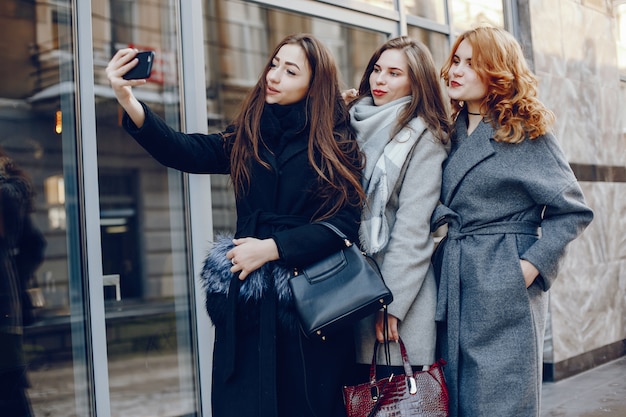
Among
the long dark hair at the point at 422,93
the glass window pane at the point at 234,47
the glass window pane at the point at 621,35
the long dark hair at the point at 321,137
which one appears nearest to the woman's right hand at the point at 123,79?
the long dark hair at the point at 321,137

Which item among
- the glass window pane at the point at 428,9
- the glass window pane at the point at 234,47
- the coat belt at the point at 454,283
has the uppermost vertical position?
the glass window pane at the point at 428,9

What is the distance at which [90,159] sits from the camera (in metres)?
3.25

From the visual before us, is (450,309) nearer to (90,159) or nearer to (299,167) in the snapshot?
(299,167)

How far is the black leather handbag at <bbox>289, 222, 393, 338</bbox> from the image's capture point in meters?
2.41

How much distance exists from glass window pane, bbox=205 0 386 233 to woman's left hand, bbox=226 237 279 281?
1.31 meters

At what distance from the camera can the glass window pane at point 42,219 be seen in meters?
3.09

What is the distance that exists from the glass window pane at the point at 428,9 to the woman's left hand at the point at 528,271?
2896mm

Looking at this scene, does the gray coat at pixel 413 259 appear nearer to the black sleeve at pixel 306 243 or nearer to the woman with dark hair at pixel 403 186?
the woman with dark hair at pixel 403 186

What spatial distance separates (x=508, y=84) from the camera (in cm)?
273

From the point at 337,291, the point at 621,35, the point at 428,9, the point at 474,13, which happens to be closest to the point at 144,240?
the point at 337,291

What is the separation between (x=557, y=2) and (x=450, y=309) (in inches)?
172

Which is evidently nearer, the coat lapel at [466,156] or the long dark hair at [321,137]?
the long dark hair at [321,137]

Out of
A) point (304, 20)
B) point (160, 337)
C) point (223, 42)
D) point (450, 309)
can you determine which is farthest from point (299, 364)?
point (304, 20)

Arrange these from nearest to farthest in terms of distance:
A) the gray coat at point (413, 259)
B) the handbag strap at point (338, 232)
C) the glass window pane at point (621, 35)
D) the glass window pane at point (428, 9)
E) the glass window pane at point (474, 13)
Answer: the handbag strap at point (338, 232)
the gray coat at point (413, 259)
the glass window pane at point (428, 9)
the glass window pane at point (474, 13)
the glass window pane at point (621, 35)
